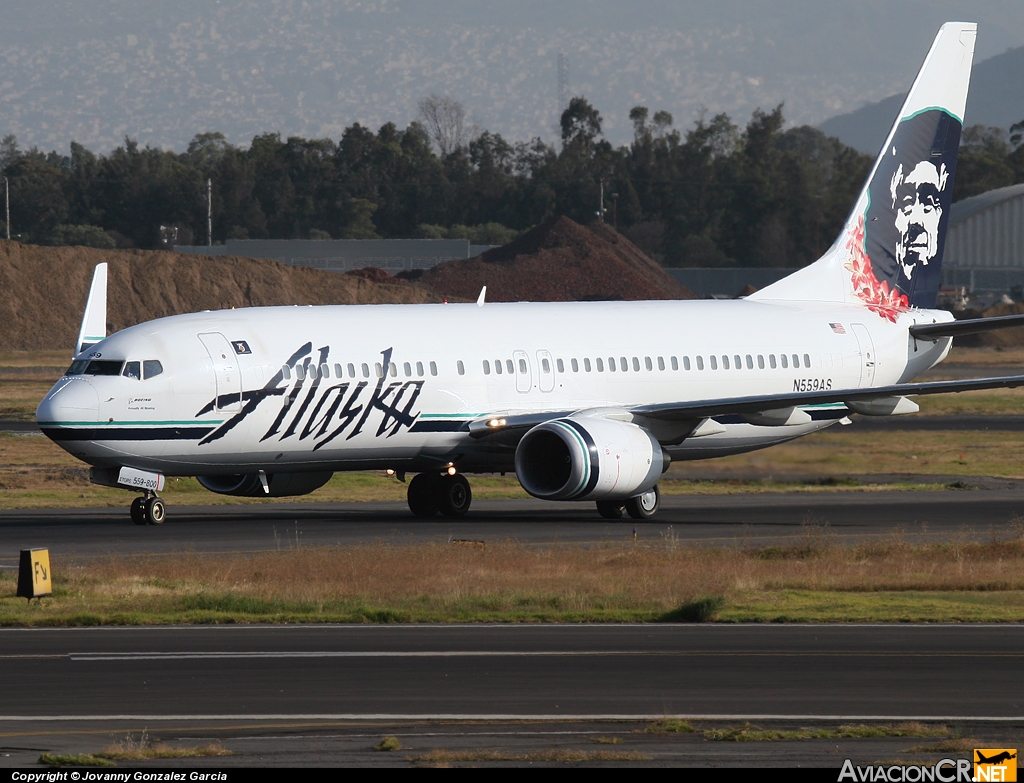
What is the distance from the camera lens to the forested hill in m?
169

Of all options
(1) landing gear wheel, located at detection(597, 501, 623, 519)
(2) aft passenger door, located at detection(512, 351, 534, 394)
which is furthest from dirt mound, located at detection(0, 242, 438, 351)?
(1) landing gear wheel, located at detection(597, 501, 623, 519)

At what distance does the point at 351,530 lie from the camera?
32906 mm

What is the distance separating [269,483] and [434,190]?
152 m

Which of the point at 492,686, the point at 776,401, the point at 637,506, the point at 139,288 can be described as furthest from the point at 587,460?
the point at 139,288

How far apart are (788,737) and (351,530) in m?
20.0

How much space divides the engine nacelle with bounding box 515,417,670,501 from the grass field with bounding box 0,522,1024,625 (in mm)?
4218

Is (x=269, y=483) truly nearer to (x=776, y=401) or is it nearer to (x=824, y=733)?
(x=776, y=401)

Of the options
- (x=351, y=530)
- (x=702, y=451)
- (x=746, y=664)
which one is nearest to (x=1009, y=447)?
(x=702, y=451)

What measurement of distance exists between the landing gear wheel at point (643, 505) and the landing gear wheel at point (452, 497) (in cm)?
350

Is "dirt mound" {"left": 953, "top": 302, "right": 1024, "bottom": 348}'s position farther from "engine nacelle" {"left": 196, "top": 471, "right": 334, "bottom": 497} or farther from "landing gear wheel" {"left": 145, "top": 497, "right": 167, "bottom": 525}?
"landing gear wheel" {"left": 145, "top": 497, "right": 167, "bottom": 525}

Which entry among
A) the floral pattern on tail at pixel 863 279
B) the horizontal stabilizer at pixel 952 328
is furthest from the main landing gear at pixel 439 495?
the floral pattern on tail at pixel 863 279

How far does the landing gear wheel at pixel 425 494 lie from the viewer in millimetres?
36094

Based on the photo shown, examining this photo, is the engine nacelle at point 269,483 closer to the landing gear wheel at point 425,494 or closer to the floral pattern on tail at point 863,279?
the landing gear wheel at point 425,494

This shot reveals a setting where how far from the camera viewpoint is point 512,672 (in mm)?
17250
